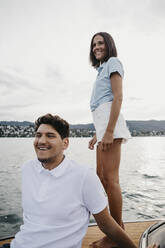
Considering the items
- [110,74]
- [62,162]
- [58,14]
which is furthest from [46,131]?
[58,14]

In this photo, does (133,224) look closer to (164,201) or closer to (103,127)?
(103,127)

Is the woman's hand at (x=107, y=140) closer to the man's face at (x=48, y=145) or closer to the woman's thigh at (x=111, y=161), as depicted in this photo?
the woman's thigh at (x=111, y=161)

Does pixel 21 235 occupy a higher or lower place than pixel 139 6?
lower

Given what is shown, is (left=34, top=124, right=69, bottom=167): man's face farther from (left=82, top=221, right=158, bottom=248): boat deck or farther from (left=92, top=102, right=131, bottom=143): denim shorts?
(left=82, top=221, right=158, bottom=248): boat deck

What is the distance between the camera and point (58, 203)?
64.7 inches

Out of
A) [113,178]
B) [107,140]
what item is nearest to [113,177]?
[113,178]

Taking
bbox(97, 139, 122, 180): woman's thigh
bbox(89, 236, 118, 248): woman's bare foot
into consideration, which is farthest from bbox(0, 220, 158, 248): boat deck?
bbox(97, 139, 122, 180): woman's thigh

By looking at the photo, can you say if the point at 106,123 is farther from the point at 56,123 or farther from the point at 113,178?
the point at 56,123

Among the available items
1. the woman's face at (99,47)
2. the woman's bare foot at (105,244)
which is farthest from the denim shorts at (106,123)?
the woman's bare foot at (105,244)

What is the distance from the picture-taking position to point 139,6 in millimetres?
7992

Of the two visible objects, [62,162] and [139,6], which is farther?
[139,6]

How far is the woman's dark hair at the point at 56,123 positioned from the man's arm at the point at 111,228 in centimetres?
70

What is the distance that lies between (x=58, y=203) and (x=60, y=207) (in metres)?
0.03

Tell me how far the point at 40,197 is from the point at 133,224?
1831 millimetres
